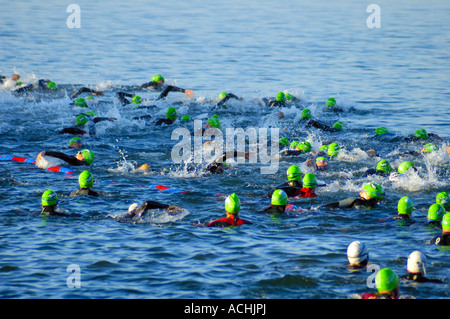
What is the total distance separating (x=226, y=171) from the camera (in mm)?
16172

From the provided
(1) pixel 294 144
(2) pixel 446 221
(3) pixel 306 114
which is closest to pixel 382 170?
(1) pixel 294 144

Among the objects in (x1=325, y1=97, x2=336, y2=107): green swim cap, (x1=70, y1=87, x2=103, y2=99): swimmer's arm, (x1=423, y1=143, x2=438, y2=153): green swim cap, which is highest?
(x1=70, y1=87, x2=103, y2=99): swimmer's arm

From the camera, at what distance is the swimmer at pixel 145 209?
11.8 metres

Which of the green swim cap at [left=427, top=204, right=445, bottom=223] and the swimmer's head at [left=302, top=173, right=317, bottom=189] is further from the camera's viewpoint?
the swimmer's head at [left=302, top=173, right=317, bottom=189]

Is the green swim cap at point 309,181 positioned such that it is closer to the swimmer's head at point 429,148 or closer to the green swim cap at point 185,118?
the swimmer's head at point 429,148

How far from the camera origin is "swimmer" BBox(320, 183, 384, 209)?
41.8 ft

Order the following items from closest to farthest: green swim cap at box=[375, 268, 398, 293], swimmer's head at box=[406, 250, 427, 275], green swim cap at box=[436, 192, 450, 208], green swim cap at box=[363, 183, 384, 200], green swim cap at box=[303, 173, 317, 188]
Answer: green swim cap at box=[375, 268, 398, 293] → swimmer's head at box=[406, 250, 427, 275] → green swim cap at box=[436, 192, 450, 208] → green swim cap at box=[363, 183, 384, 200] → green swim cap at box=[303, 173, 317, 188]

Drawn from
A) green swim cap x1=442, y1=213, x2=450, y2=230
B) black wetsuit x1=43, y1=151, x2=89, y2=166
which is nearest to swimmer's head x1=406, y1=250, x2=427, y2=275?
green swim cap x1=442, y1=213, x2=450, y2=230

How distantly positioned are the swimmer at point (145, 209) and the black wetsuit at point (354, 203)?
3061mm

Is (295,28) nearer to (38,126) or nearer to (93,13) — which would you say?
(93,13)

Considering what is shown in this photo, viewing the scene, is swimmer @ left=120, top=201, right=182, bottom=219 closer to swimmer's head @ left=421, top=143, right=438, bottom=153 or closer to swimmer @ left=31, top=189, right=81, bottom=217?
swimmer @ left=31, top=189, right=81, bottom=217

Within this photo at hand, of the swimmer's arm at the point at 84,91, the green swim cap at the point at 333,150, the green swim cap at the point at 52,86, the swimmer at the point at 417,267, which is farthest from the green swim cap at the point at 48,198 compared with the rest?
the green swim cap at the point at 52,86

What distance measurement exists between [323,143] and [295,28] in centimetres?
2780

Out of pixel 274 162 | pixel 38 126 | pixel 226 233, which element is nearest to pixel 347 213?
pixel 226 233
